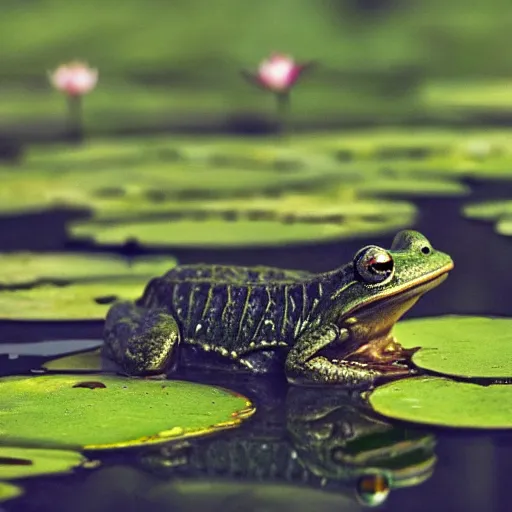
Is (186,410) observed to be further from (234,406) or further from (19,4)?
(19,4)

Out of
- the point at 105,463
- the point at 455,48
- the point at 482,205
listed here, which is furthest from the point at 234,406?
the point at 455,48

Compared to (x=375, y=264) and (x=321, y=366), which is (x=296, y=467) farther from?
(x=375, y=264)

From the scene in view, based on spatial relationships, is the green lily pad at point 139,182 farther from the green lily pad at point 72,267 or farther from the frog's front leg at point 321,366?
the frog's front leg at point 321,366

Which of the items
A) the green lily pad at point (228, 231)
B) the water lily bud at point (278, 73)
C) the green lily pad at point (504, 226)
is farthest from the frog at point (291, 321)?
the water lily bud at point (278, 73)

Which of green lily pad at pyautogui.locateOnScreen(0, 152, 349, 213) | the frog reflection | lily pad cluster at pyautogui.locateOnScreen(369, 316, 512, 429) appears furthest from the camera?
green lily pad at pyautogui.locateOnScreen(0, 152, 349, 213)

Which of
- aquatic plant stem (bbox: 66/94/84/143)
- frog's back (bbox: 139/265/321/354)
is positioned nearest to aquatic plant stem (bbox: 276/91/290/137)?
aquatic plant stem (bbox: 66/94/84/143)

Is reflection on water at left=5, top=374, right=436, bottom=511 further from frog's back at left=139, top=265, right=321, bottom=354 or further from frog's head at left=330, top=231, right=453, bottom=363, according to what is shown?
frog's back at left=139, top=265, right=321, bottom=354
